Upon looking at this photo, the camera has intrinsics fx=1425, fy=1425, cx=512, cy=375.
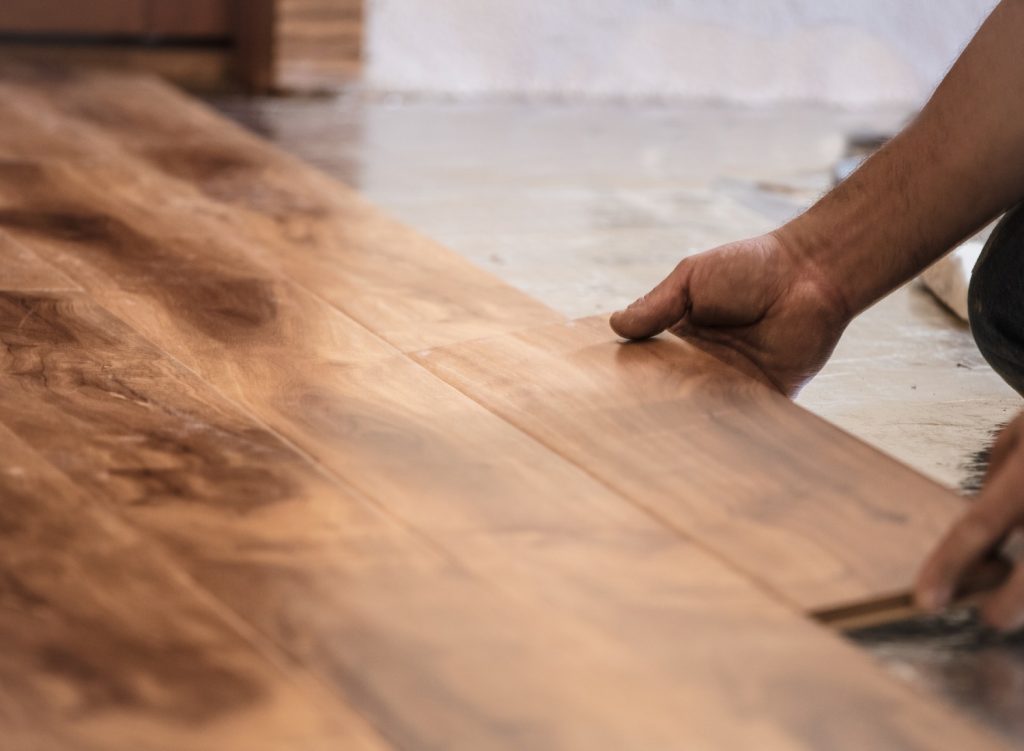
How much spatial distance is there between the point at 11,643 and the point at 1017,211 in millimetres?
938

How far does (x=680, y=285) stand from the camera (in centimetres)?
134

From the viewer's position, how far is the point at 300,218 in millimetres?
1790

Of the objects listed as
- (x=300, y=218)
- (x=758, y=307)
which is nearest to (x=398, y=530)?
(x=758, y=307)

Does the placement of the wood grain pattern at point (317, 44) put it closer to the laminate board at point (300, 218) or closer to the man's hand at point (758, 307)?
the laminate board at point (300, 218)

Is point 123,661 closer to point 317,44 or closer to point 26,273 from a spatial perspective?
point 26,273

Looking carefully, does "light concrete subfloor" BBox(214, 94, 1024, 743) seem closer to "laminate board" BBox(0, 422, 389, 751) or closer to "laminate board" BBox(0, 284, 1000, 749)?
"laminate board" BBox(0, 284, 1000, 749)

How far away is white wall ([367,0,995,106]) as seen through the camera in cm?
291

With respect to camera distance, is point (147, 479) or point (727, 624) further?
point (147, 479)

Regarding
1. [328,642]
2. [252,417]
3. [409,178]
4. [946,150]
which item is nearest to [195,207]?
[409,178]

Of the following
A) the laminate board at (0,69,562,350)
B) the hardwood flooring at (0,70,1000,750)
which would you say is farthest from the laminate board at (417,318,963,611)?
the laminate board at (0,69,562,350)

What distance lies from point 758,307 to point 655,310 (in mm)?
102

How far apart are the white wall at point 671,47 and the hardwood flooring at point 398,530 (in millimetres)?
1453

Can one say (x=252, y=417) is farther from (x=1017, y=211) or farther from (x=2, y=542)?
(x=1017, y=211)

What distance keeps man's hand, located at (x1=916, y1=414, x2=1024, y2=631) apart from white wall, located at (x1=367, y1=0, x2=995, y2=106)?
2.10 m
